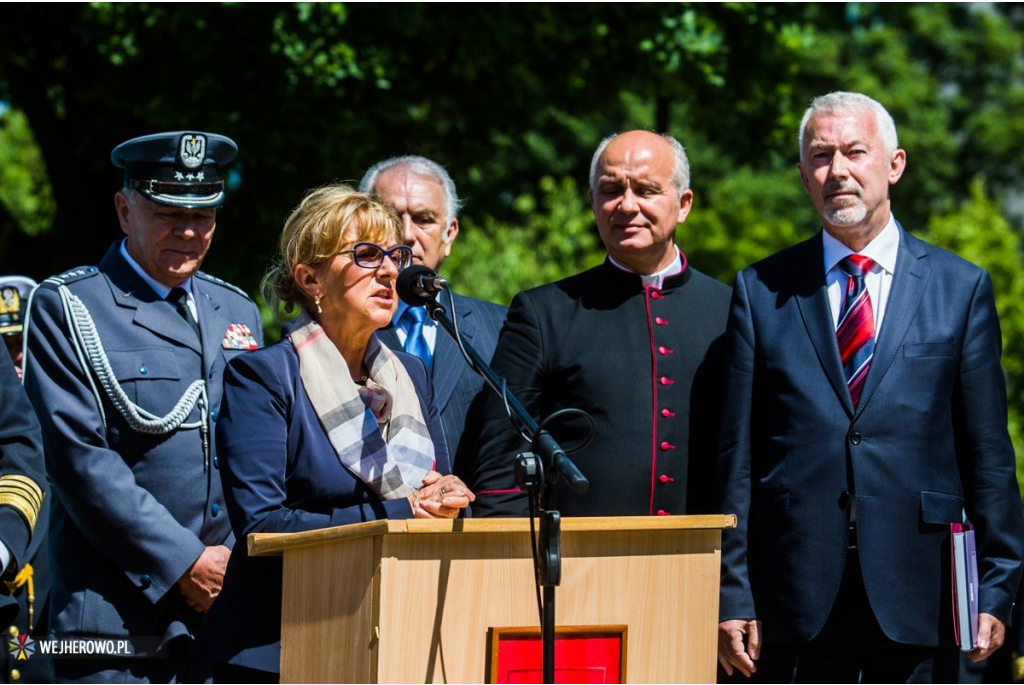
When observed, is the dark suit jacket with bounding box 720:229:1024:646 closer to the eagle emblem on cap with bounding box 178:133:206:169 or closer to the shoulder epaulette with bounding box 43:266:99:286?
the eagle emblem on cap with bounding box 178:133:206:169

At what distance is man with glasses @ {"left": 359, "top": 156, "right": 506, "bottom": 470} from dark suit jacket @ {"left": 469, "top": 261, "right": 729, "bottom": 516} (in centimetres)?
29

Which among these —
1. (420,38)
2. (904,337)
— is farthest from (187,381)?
(420,38)

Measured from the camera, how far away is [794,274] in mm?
4535

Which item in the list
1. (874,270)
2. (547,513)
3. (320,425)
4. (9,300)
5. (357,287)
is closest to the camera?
(547,513)

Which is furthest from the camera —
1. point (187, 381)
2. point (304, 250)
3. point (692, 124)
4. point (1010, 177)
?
point (1010, 177)

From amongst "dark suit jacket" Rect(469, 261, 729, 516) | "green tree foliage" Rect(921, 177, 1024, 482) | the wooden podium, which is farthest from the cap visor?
"green tree foliage" Rect(921, 177, 1024, 482)

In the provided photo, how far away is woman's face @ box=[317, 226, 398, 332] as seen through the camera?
13.4ft

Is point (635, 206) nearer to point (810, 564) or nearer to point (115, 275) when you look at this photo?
point (810, 564)

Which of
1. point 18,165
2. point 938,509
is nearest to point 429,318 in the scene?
point 938,509

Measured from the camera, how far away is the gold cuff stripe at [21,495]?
3.49 m

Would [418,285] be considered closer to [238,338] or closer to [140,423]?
[140,423]

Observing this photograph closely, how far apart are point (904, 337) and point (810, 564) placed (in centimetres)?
74

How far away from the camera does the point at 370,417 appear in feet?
13.3

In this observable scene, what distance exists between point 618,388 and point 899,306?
3.05 ft
